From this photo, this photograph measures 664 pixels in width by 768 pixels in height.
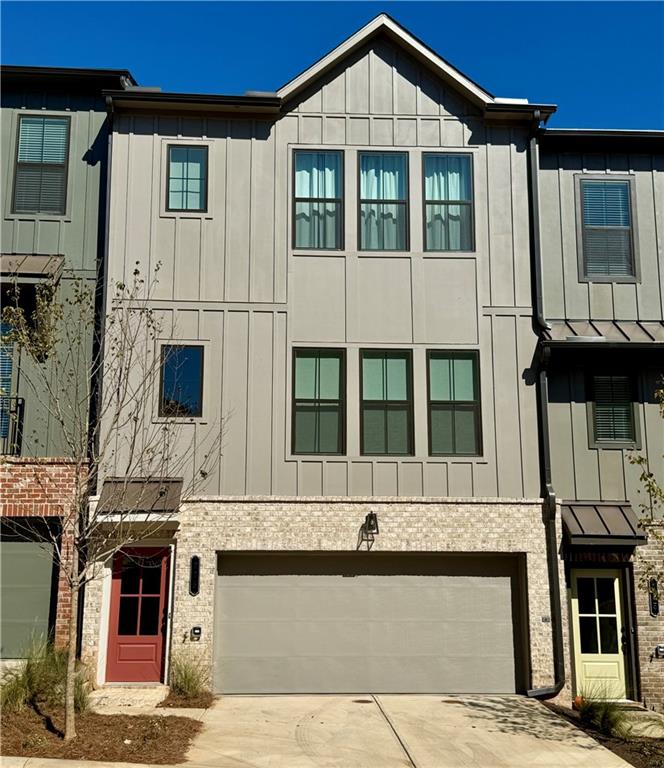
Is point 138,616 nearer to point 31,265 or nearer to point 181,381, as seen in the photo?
point 181,381

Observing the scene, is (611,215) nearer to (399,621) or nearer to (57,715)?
(399,621)

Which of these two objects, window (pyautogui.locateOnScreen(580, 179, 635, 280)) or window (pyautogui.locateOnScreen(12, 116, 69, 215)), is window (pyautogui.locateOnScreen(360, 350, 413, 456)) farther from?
window (pyautogui.locateOnScreen(12, 116, 69, 215))

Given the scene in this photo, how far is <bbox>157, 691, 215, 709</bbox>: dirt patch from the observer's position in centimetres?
1168

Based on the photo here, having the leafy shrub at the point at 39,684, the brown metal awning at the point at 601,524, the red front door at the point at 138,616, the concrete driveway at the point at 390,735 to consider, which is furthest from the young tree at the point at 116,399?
the brown metal awning at the point at 601,524

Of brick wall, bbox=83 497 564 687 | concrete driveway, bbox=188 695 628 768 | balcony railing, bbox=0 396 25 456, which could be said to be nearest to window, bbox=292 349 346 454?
brick wall, bbox=83 497 564 687

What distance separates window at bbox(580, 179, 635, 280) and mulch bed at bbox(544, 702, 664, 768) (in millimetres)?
7407

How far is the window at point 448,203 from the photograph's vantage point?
46.2ft

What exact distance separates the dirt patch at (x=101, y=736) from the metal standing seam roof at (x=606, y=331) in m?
8.20

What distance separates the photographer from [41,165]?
14.0 metres

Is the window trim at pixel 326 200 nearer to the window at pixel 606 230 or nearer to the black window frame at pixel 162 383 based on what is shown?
the black window frame at pixel 162 383

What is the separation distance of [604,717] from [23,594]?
885 centimetres

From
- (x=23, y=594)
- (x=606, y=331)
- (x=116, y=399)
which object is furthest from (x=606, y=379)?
(x=23, y=594)

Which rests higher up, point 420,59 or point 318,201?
point 420,59

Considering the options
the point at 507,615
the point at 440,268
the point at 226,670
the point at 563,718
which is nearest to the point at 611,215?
the point at 440,268
